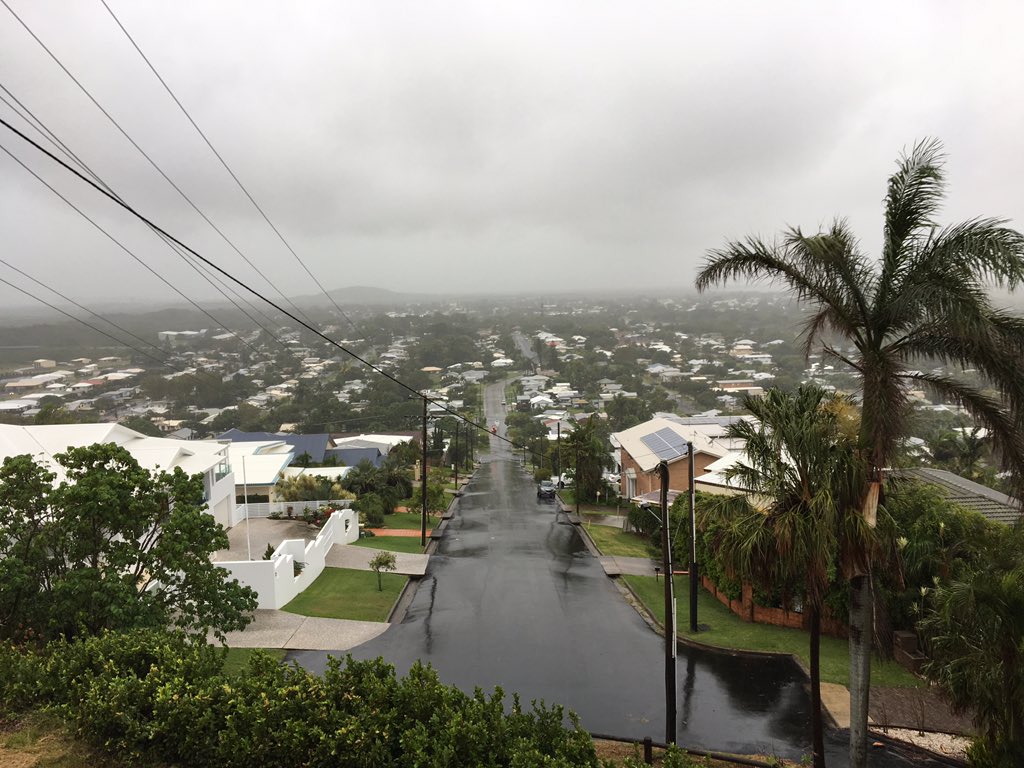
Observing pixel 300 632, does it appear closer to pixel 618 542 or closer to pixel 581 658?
pixel 581 658

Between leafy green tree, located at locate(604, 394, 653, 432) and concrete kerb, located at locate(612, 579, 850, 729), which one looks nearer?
concrete kerb, located at locate(612, 579, 850, 729)

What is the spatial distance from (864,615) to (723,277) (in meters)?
4.97

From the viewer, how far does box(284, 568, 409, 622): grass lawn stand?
19.1 metres

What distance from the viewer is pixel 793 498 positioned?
9070 mm

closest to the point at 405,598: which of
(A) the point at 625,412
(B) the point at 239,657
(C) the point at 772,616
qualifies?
(B) the point at 239,657

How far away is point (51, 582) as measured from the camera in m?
11.8

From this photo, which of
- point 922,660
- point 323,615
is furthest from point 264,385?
point 922,660

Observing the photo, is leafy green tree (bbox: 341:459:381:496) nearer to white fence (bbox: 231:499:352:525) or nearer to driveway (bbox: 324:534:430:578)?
white fence (bbox: 231:499:352:525)

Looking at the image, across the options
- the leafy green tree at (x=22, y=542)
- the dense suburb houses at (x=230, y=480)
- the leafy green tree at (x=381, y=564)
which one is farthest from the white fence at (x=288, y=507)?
the leafy green tree at (x=22, y=542)

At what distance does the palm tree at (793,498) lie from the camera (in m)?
8.48

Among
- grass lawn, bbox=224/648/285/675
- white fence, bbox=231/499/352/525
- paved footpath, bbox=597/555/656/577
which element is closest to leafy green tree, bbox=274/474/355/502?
white fence, bbox=231/499/352/525

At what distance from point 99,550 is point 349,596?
9.62 metres

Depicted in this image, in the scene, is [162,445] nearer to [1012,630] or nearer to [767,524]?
[767,524]

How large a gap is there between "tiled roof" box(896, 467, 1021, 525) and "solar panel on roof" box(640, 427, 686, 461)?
11.9 m
